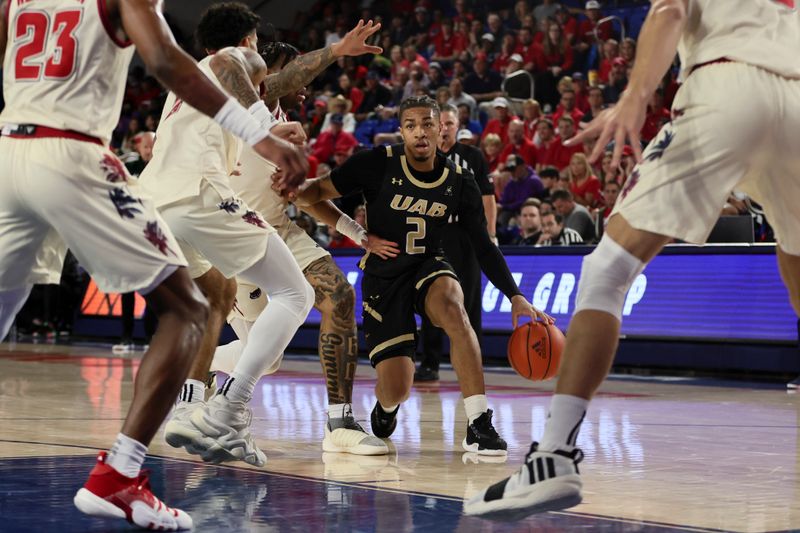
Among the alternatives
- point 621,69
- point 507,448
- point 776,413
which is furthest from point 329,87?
point 507,448

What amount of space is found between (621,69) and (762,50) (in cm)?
1251

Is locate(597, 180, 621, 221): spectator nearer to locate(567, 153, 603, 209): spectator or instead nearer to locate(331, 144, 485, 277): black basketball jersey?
locate(567, 153, 603, 209): spectator

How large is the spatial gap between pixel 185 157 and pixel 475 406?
197 centimetres

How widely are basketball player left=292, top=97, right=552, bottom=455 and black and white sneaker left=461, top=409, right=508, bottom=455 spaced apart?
0.65m

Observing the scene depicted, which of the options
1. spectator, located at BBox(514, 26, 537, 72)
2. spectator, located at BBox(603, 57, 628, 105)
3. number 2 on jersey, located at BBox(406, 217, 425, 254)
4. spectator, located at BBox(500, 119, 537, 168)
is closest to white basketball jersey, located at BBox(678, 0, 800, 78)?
number 2 on jersey, located at BBox(406, 217, 425, 254)

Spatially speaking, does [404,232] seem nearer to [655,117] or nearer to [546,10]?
[655,117]

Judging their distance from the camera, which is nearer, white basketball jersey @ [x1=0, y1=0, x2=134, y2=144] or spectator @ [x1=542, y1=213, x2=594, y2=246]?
white basketball jersey @ [x1=0, y1=0, x2=134, y2=144]

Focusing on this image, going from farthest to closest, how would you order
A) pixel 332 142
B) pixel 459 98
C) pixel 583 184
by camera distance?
1. pixel 332 142
2. pixel 459 98
3. pixel 583 184

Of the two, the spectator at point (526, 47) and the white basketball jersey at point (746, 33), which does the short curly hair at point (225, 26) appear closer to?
the white basketball jersey at point (746, 33)

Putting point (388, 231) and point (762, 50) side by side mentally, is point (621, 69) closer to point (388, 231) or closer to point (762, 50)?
point (388, 231)

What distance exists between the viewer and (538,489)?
12.7 feet

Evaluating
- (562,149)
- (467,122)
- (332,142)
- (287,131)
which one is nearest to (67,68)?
(287,131)

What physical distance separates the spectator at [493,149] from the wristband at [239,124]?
11891mm

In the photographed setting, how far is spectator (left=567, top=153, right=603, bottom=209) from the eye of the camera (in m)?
14.1
